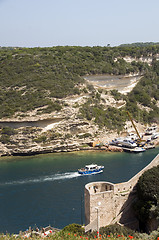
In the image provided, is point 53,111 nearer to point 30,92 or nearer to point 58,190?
point 30,92

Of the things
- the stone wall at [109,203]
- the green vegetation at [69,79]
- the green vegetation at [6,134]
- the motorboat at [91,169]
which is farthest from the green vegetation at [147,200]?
the green vegetation at [69,79]

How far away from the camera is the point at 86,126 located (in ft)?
263

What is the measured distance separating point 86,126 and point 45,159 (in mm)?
13785

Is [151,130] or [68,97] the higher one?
[68,97]

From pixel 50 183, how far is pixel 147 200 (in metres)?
23.6

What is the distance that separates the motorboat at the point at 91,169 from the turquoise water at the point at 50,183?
0.87m

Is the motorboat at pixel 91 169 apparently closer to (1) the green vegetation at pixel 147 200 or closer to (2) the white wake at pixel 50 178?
(2) the white wake at pixel 50 178

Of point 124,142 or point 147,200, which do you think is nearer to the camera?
point 147,200

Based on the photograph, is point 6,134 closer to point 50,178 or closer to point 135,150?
point 50,178

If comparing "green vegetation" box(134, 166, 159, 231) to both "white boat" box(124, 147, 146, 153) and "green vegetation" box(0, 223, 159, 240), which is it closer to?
"green vegetation" box(0, 223, 159, 240)

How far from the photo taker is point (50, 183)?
5484 cm

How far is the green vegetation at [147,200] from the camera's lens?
3281 cm

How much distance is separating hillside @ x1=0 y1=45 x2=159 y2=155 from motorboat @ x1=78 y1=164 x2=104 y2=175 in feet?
50.6

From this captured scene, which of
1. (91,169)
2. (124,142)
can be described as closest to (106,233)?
(91,169)
